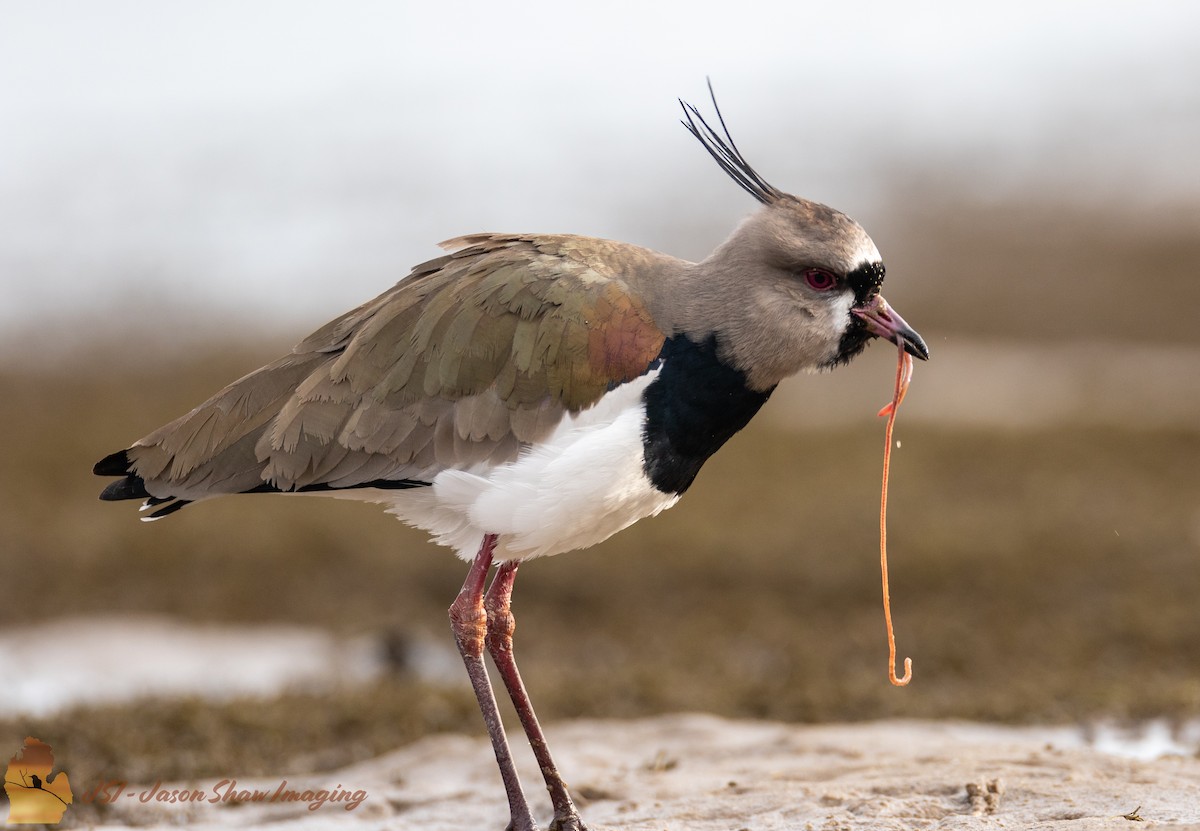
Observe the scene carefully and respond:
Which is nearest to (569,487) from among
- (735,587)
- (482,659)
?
(482,659)

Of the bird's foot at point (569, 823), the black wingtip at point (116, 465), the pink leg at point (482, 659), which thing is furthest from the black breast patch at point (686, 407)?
the black wingtip at point (116, 465)

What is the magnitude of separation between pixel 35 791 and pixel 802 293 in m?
3.82

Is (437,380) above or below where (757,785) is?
above

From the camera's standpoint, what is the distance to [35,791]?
5.45 meters

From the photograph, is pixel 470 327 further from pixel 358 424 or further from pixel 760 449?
pixel 760 449

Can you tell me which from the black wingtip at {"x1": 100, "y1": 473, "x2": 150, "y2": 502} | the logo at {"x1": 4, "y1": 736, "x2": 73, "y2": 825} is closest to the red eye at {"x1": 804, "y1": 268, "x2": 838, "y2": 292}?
the black wingtip at {"x1": 100, "y1": 473, "x2": 150, "y2": 502}

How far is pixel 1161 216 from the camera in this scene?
1884 inches

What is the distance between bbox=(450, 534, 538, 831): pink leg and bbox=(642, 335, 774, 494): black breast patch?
2.30 ft

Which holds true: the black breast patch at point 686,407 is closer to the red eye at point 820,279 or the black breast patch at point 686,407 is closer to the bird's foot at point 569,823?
the red eye at point 820,279

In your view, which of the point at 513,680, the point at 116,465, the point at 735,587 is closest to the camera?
the point at 513,680

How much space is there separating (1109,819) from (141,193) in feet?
182

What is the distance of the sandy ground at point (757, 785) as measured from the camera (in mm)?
4672

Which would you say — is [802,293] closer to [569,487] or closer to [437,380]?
[569,487]

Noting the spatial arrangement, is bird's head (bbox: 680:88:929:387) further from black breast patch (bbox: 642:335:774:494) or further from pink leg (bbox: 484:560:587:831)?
pink leg (bbox: 484:560:587:831)
